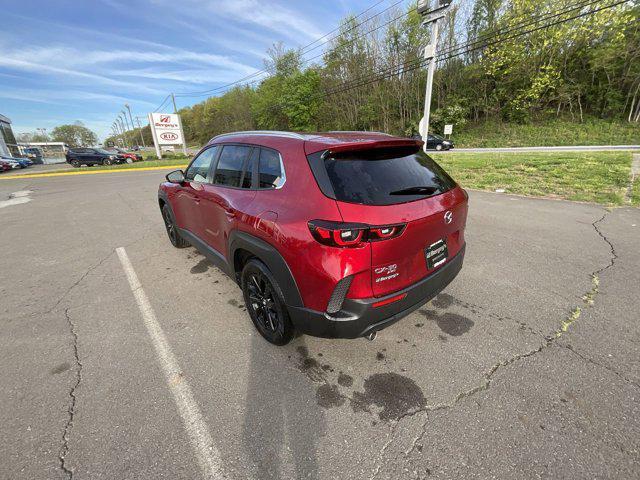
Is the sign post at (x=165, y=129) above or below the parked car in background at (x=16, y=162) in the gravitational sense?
above

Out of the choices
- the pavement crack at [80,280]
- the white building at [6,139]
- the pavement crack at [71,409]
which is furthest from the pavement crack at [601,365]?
the white building at [6,139]

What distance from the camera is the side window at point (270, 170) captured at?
91.2 inches

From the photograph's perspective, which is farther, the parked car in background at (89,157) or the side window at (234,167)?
the parked car in background at (89,157)

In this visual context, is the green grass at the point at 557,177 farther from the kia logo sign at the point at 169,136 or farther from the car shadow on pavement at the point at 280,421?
the kia logo sign at the point at 169,136

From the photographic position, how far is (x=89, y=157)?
2705 centimetres

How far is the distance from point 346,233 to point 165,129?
33384 mm

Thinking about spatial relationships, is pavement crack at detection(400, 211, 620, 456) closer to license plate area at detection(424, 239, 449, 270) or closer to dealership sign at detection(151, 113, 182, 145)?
license plate area at detection(424, 239, 449, 270)

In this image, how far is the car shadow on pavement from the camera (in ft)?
5.41

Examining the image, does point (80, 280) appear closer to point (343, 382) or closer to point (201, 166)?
point (201, 166)

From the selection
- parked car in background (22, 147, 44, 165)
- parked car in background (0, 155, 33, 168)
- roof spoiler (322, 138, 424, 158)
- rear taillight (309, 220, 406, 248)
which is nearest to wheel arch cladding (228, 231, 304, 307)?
rear taillight (309, 220, 406, 248)

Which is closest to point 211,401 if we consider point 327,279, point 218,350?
point 218,350

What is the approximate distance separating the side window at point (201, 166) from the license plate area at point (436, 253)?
252 centimetres

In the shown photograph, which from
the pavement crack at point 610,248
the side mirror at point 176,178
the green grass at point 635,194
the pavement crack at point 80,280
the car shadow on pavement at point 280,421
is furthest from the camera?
the green grass at point 635,194

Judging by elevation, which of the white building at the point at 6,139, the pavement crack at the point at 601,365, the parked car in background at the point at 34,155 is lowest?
the pavement crack at the point at 601,365
